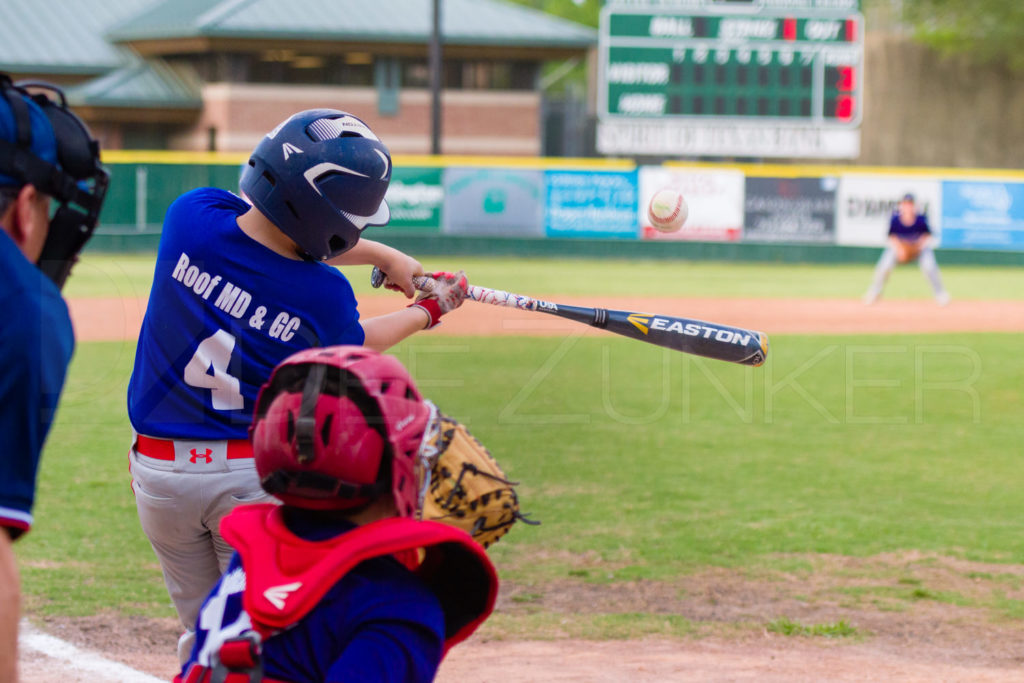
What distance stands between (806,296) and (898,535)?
13543mm

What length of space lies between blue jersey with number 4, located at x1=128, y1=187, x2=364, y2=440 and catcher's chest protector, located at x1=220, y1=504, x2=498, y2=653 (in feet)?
2.82

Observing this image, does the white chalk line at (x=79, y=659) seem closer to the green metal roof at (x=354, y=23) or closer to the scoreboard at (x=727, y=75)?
the scoreboard at (x=727, y=75)

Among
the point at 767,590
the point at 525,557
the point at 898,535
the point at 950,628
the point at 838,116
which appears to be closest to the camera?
the point at 950,628

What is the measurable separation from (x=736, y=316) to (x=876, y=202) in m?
11.0

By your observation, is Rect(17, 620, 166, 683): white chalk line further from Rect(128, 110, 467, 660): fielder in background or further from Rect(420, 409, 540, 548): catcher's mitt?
Rect(420, 409, 540, 548): catcher's mitt

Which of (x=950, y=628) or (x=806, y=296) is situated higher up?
(x=806, y=296)

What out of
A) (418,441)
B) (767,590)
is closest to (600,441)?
(767,590)

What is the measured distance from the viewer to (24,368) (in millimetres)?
1637

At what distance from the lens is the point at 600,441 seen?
884 cm

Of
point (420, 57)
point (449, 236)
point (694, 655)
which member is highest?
point (420, 57)

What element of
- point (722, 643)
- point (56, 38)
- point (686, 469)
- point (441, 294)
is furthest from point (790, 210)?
point (56, 38)

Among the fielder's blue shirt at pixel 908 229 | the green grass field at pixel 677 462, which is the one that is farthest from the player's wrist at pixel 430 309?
the fielder's blue shirt at pixel 908 229

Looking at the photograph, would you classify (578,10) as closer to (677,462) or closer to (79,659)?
(677,462)

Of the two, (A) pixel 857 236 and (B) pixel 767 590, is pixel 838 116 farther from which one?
(B) pixel 767 590
